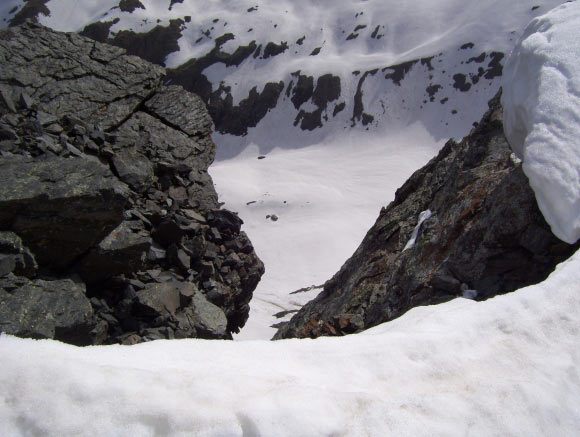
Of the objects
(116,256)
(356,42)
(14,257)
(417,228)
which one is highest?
(356,42)

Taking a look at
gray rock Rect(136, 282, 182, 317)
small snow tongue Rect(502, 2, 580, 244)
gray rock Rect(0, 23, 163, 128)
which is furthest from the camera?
gray rock Rect(0, 23, 163, 128)

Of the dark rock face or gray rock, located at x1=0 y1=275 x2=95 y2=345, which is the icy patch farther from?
gray rock, located at x1=0 y1=275 x2=95 y2=345

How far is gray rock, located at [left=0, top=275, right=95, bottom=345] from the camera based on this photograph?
7.69 meters

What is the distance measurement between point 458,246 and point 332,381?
13.6 ft

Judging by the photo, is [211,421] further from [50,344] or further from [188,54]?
[188,54]

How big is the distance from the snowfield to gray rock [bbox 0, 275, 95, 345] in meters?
5.46

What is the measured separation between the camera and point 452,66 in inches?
2709

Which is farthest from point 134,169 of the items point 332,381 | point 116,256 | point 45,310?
point 332,381

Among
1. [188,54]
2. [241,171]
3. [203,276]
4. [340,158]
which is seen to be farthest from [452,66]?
[203,276]

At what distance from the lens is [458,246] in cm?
682

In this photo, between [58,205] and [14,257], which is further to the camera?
[58,205]

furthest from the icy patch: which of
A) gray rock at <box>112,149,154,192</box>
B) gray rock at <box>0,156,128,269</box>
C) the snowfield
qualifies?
gray rock at <box>112,149,154,192</box>

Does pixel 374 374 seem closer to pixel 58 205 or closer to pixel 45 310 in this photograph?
pixel 45 310

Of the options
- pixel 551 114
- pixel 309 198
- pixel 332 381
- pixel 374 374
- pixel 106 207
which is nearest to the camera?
Answer: pixel 332 381
